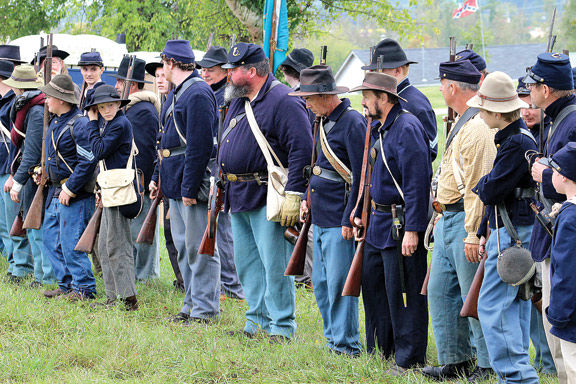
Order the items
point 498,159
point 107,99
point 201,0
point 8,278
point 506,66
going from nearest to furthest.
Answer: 1. point 498,159
2. point 107,99
3. point 8,278
4. point 201,0
5. point 506,66

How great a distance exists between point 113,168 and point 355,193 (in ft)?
9.41

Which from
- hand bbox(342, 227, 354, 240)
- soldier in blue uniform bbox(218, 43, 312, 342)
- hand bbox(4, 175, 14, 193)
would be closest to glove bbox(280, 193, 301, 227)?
soldier in blue uniform bbox(218, 43, 312, 342)

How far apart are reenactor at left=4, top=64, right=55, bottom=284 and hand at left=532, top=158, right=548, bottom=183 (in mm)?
5739

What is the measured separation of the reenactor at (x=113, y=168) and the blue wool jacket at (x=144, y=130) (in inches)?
27.7

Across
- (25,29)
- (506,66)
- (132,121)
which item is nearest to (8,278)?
(132,121)

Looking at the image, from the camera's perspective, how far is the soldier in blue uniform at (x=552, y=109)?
14.3 ft

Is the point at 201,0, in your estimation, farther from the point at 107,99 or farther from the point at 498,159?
the point at 498,159

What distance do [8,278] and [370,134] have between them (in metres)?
5.33

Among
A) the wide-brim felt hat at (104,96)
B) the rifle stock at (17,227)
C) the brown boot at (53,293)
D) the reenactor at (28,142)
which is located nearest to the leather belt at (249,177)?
the wide-brim felt hat at (104,96)

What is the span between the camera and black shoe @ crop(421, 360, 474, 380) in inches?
201

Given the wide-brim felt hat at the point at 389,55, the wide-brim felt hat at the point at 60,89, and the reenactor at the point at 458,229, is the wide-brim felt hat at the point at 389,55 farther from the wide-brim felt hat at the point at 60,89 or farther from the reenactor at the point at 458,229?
the wide-brim felt hat at the point at 60,89

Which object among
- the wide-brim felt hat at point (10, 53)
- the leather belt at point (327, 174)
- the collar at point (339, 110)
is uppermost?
the wide-brim felt hat at point (10, 53)

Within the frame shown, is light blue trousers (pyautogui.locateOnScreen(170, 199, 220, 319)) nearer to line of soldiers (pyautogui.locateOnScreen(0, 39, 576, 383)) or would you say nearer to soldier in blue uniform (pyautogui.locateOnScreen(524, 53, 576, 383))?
line of soldiers (pyautogui.locateOnScreen(0, 39, 576, 383))

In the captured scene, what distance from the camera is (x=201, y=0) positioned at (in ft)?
60.0
